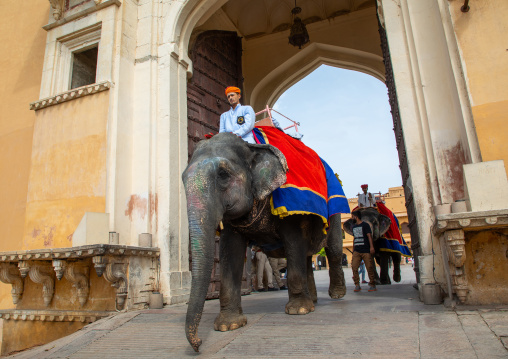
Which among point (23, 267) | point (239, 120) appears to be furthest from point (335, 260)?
point (23, 267)

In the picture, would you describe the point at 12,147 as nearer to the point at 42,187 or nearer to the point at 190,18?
the point at 42,187

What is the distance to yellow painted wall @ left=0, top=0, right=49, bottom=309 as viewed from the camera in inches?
295

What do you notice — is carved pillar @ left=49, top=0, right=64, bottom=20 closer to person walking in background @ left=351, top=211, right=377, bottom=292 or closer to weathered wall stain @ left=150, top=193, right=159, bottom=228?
weathered wall stain @ left=150, top=193, right=159, bottom=228

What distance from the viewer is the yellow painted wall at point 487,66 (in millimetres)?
4336

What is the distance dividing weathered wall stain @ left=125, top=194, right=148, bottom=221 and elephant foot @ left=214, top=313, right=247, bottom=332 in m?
3.20

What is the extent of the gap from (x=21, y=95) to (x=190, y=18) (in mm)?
4037

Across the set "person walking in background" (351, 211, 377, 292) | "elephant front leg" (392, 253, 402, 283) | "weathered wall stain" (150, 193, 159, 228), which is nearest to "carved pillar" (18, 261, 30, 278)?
"weathered wall stain" (150, 193, 159, 228)

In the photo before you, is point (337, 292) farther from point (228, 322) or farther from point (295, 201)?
point (228, 322)

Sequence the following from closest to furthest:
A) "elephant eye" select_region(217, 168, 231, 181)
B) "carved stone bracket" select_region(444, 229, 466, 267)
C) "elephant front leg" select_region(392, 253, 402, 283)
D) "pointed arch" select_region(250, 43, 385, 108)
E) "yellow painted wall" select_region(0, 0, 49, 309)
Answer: "elephant eye" select_region(217, 168, 231, 181) < "carved stone bracket" select_region(444, 229, 466, 267) < "yellow painted wall" select_region(0, 0, 49, 309) < "elephant front leg" select_region(392, 253, 402, 283) < "pointed arch" select_region(250, 43, 385, 108)

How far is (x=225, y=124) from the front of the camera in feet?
15.2

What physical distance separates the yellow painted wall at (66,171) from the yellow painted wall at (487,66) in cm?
541

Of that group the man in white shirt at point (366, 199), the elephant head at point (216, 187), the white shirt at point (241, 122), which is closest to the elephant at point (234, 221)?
the elephant head at point (216, 187)

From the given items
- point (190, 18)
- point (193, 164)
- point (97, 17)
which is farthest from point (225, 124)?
point (97, 17)

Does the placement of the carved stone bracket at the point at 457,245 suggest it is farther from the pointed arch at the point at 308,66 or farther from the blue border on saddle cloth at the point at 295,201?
the pointed arch at the point at 308,66
